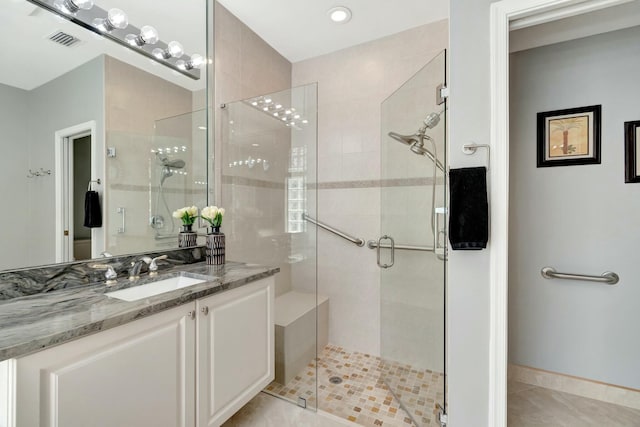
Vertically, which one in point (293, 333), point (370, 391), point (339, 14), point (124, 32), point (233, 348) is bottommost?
point (370, 391)

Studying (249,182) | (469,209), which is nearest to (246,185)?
(249,182)

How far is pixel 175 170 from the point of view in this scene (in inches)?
74.0

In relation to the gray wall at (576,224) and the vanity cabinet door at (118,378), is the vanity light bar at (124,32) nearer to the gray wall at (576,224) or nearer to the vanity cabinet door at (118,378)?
the vanity cabinet door at (118,378)

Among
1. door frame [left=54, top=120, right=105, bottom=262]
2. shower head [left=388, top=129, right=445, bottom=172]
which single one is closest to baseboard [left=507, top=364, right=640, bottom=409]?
shower head [left=388, top=129, right=445, bottom=172]

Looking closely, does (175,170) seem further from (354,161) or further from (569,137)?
(569,137)

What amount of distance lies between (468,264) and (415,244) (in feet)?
1.83

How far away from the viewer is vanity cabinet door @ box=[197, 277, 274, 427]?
1.31 m

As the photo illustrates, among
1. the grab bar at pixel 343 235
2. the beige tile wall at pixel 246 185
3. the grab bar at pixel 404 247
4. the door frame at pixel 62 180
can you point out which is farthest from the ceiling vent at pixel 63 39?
the grab bar at pixel 404 247

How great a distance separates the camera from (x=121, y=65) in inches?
61.4

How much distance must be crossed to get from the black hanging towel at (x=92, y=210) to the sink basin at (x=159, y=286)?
41 cm

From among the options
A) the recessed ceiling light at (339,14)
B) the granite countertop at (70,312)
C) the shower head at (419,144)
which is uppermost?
the recessed ceiling light at (339,14)

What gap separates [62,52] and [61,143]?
0.44 meters

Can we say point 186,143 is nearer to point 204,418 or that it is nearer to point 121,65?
point 121,65

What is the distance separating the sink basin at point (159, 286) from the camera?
1.33 m
